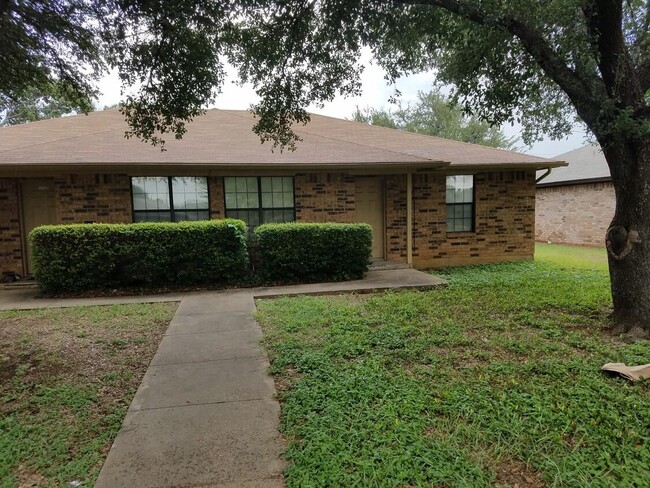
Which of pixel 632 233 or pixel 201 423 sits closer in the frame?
pixel 201 423

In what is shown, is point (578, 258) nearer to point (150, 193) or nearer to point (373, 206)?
point (373, 206)

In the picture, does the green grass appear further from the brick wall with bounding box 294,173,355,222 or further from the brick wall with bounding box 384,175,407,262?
the brick wall with bounding box 294,173,355,222

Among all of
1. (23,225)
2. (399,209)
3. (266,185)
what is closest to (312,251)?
(266,185)

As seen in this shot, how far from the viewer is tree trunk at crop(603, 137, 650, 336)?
15.5 feet

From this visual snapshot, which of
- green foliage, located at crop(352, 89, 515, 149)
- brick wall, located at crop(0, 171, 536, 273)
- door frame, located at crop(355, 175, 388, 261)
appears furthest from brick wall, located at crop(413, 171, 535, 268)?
green foliage, located at crop(352, 89, 515, 149)

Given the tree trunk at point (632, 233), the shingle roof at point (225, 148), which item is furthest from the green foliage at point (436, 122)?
the tree trunk at point (632, 233)

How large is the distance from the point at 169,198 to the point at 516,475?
9.25 metres

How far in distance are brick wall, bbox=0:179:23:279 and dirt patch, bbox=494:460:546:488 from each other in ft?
35.0

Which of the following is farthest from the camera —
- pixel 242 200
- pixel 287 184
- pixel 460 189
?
pixel 460 189

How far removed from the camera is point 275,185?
405 inches

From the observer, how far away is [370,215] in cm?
1098

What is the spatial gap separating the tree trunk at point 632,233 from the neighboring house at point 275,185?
16.9ft

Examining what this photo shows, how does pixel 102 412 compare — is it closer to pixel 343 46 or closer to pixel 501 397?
pixel 501 397

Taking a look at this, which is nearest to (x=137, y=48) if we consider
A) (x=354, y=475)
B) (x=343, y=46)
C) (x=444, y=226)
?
(x=343, y=46)
